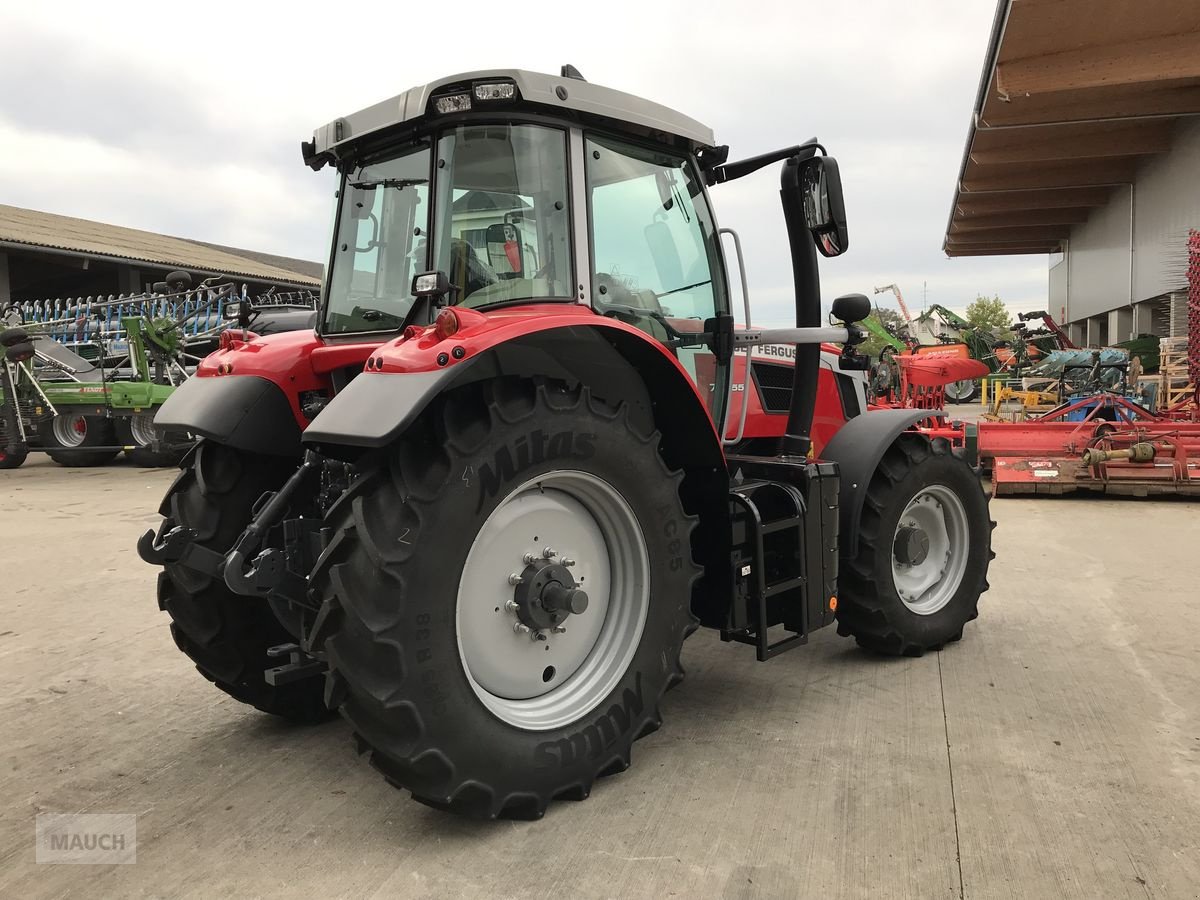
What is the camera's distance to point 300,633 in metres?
2.95

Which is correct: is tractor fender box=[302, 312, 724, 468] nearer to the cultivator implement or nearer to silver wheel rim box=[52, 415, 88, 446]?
the cultivator implement

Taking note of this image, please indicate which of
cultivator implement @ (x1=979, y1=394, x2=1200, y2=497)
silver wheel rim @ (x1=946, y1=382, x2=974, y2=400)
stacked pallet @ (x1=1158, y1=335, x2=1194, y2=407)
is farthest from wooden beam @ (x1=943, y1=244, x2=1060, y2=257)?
cultivator implement @ (x1=979, y1=394, x2=1200, y2=497)

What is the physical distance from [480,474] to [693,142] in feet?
5.82

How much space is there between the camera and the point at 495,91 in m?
2.80

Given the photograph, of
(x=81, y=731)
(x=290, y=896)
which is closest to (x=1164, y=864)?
(x=290, y=896)

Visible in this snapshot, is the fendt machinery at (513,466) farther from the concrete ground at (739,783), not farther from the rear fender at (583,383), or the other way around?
the concrete ground at (739,783)

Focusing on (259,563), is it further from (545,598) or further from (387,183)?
(387,183)

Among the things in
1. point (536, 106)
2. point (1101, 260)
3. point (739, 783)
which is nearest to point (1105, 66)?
point (1101, 260)

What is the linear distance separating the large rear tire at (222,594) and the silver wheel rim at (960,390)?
23249 mm

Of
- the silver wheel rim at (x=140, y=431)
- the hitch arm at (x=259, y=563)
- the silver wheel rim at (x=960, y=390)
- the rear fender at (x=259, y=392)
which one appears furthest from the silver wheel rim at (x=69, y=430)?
the silver wheel rim at (x=960, y=390)

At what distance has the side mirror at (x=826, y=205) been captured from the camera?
327 cm

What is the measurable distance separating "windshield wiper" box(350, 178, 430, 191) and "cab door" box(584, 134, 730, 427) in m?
0.59

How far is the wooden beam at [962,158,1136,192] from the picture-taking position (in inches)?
792

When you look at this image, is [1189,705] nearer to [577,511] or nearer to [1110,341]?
[577,511]
